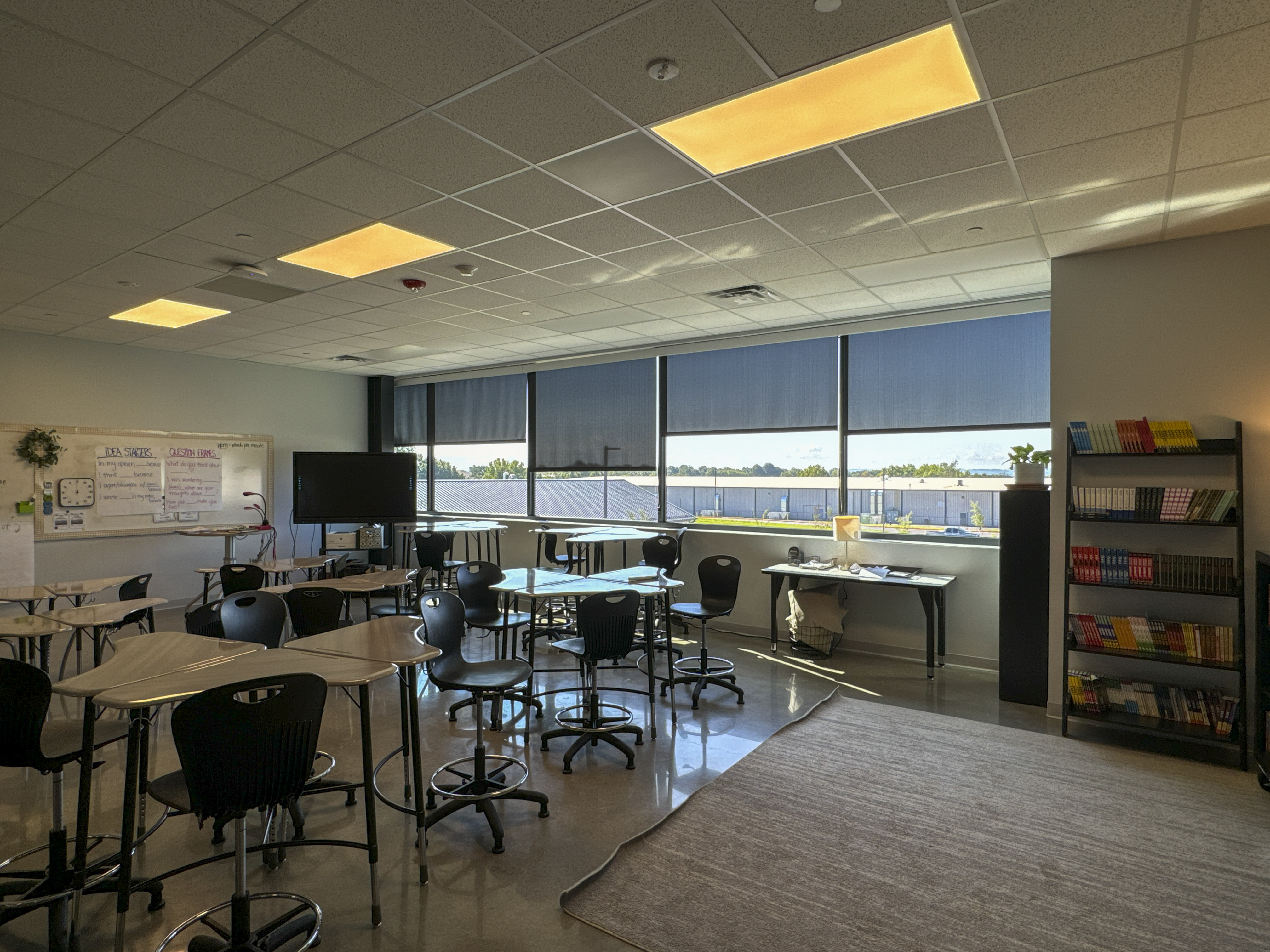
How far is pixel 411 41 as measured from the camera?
7.32ft

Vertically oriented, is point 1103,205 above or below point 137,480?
above

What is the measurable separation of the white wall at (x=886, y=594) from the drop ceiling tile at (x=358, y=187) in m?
4.47

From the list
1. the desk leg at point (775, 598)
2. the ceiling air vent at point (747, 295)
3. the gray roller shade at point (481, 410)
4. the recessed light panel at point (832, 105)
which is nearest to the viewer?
the recessed light panel at point (832, 105)

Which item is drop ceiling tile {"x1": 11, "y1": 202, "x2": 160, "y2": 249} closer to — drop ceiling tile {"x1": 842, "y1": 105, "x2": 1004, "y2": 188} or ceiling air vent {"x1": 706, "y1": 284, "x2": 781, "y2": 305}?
ceiling air vent {"x1": 706, "y1": 284, "x2": 781, "y2": 305}

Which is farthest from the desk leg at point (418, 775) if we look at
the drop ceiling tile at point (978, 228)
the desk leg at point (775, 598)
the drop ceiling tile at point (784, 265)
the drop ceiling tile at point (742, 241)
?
the desk leg at point (775, 598)

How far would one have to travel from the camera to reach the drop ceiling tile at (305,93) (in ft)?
7.64

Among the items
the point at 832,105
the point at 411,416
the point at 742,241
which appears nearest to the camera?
the point at 832,105

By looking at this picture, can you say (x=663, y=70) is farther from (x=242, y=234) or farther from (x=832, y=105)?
(x=242, y=234)

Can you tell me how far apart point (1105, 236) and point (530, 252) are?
3.46 meters

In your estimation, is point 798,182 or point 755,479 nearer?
point 798,182

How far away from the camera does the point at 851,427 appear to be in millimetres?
6430

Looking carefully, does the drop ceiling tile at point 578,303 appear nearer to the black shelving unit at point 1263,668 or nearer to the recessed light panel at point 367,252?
the recessed light panel at point 367,252

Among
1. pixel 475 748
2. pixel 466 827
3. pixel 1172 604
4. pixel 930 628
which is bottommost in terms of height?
pixel 466 827

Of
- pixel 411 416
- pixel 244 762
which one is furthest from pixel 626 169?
pixel 411 416
